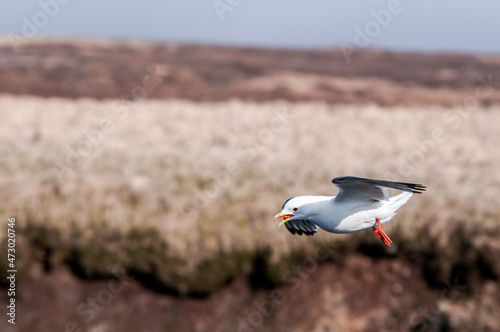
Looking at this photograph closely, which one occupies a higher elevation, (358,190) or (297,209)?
(358,190)

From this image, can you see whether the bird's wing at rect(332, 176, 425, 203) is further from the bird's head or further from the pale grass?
the pale grass

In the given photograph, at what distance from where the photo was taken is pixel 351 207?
4.11 metres

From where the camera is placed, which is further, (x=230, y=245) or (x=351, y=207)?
(x=230, y=245)

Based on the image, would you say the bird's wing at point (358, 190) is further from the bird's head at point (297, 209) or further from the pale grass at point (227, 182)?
the pale grass at point (227, 182)

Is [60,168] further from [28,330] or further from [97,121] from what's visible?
[97,121]

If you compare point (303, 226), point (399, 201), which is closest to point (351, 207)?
point (399, 201)

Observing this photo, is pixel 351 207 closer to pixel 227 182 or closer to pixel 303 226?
pixel 303 226

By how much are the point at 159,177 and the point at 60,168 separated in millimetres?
2578

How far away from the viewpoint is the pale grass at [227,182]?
498 inches

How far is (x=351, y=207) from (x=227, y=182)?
9.82 m

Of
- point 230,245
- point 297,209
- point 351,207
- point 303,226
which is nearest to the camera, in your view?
point 351,207

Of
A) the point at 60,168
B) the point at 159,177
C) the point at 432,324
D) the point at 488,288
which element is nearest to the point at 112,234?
the point at 159,177

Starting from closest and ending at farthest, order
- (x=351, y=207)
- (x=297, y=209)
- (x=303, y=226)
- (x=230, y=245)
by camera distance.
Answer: (x=351, y=207)
(x=297, y=209)
(x=303, y=226)
(x=230, y=245)

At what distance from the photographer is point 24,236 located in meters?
13.4
